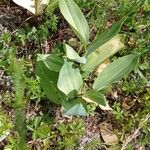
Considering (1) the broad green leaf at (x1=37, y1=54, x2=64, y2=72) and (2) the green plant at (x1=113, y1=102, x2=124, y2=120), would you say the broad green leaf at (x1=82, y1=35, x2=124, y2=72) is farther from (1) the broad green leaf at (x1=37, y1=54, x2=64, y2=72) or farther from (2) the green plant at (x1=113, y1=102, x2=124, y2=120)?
(2) the green plant at (x1=113, y1=102, x2=124, y2=120)

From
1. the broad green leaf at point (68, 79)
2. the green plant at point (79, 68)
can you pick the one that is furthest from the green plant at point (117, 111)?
the broad green leaf at point (68, 79)

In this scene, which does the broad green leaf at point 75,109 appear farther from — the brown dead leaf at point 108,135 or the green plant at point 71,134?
the brown dead leaf at point 108,135

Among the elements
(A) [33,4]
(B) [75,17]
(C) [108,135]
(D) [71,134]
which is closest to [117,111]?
(C) [108,135]

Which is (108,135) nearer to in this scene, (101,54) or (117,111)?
(117,111)

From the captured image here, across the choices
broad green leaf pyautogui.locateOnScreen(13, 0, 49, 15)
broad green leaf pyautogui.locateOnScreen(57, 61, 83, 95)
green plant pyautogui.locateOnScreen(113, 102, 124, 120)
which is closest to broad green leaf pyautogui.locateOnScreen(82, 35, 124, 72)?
broad green leaf pyautogui.locateOnScreen(57, 61, 83, 95)

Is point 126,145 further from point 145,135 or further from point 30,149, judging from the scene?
point 30,149

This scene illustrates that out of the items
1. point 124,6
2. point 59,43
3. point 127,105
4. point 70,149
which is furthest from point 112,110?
point 124,6
